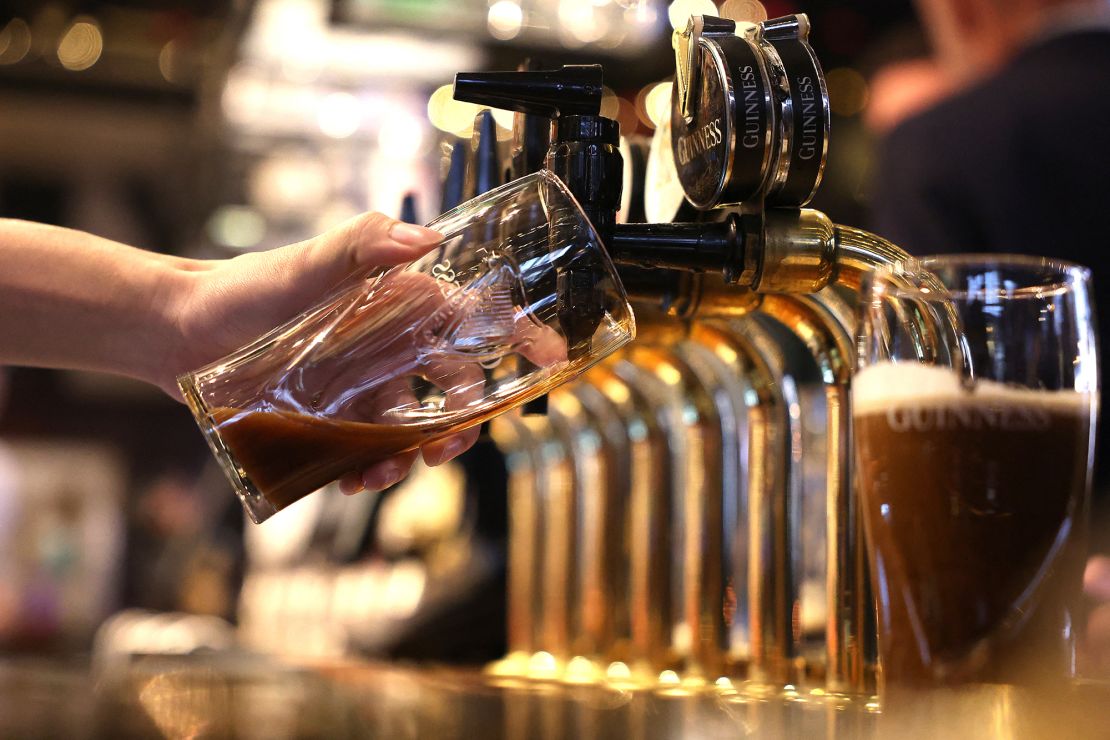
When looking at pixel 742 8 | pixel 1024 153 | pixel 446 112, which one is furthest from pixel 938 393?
pixel 742 8

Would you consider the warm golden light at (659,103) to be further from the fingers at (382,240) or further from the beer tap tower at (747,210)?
the fingers at (382,240)

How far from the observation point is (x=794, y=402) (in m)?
0.86

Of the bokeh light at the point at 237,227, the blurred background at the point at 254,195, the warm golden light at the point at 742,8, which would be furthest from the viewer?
the bokeh light at the point at 237,227

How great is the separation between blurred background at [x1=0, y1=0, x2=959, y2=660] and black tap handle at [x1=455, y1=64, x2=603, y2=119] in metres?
0.19

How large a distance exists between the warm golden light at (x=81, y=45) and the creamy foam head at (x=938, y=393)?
3.36 m

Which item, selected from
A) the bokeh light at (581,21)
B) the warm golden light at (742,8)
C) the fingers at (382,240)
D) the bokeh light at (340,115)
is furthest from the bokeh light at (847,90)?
the fingers at (382,240)

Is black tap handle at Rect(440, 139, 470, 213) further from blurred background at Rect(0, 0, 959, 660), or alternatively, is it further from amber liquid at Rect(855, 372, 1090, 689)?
amber liquid at Rect(855, 372, 1090, 689)

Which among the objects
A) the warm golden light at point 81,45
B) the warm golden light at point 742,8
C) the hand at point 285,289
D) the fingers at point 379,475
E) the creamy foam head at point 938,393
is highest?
the warm golden light at point 81,45

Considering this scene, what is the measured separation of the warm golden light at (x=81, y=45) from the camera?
11.3 ft

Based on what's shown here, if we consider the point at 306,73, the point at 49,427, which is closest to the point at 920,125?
the point at 306,73

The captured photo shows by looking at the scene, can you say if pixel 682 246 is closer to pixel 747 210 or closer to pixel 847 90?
pixel 747 210

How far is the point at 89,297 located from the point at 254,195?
208 cm

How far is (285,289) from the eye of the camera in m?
Answer: 0.82

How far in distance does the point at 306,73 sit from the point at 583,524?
1608 millimetres
